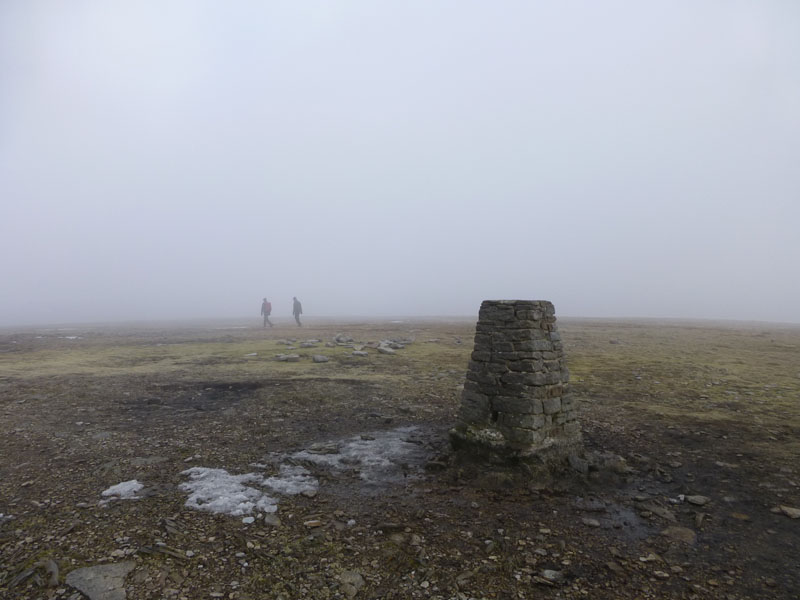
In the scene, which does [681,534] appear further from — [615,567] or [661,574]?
[615,567]

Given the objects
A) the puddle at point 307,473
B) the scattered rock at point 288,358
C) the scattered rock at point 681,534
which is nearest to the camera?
the scattered rock at point 681,534

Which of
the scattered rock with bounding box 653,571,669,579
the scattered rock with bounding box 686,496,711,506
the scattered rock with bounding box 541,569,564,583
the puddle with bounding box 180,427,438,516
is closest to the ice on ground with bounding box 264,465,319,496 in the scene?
the puddle with bounding box 180,427,438,516

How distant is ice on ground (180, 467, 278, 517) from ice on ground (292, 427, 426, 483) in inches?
52.5

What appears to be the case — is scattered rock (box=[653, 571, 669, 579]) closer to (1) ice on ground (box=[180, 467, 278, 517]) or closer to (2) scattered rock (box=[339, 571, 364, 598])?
(2) scattered rock (box=[339, 571, 364, 598])

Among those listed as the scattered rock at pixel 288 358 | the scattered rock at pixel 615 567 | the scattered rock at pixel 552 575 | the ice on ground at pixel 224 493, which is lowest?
the scattered rock at pixel 615 567

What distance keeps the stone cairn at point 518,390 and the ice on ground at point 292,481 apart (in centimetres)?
273

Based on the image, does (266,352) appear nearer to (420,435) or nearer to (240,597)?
(420,435)

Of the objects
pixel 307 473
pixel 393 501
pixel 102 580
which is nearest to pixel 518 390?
pixel 393 501

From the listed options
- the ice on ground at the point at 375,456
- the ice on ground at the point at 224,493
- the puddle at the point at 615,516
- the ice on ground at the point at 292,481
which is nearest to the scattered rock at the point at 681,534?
the puddle at the point at 615,516

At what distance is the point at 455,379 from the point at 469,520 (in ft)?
30.1

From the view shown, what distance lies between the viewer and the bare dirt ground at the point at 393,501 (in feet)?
14.5

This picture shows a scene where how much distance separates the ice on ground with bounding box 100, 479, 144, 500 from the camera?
241 inches

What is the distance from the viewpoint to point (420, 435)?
9.18 meters

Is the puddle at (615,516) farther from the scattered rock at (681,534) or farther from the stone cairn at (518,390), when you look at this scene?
the stone cairn at (518,390)
